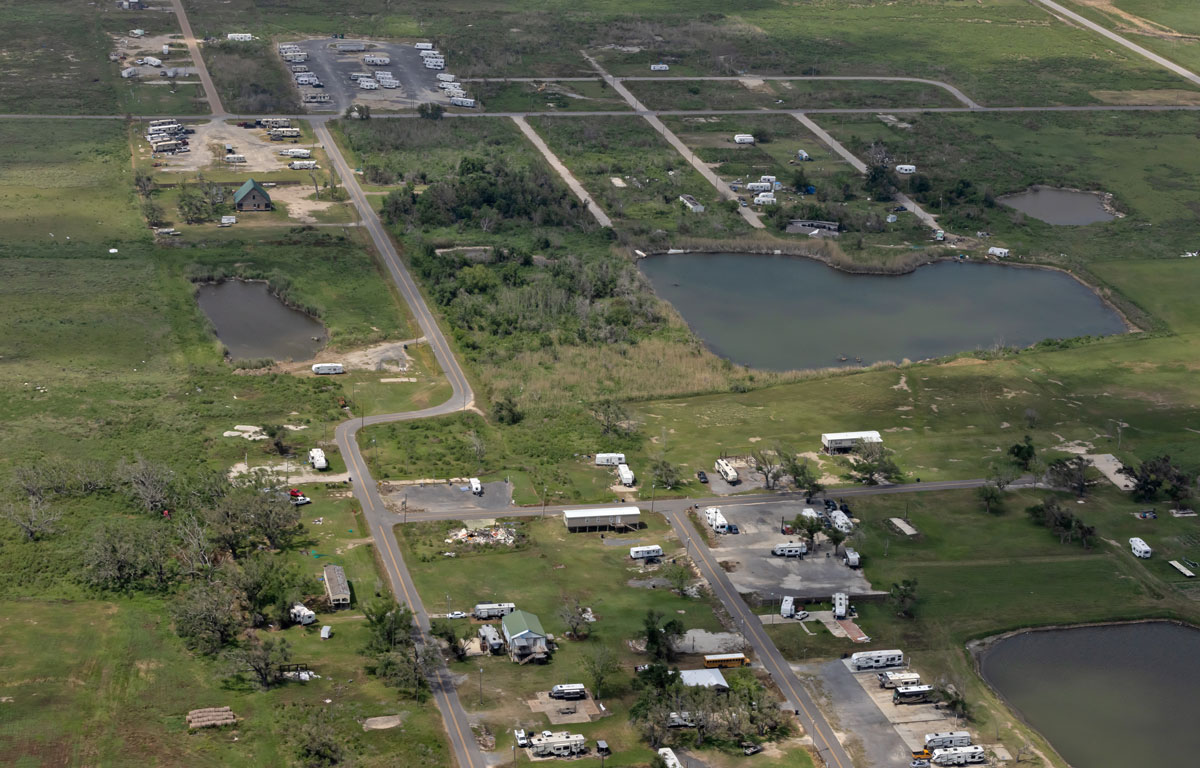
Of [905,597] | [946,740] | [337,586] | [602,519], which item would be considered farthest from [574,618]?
[946,740]

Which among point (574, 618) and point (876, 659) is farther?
point (574, 618)

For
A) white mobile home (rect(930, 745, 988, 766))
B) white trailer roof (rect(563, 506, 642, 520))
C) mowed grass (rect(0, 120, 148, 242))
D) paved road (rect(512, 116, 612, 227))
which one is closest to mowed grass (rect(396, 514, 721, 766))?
white trailer roof (rect(563, 506, 642, 520))

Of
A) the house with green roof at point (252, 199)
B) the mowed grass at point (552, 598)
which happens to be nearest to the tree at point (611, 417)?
the mowed grass at point (552, 598)

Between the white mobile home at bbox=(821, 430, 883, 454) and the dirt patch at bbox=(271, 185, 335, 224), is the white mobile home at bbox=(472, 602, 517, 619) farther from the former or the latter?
the dirt patch at bbox=(271, 185, 335, 224)

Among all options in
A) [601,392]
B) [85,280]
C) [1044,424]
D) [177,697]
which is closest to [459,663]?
[177,697]

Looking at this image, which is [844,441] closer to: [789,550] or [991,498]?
[991,498]

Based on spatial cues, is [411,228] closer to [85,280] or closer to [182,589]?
[85,280]
